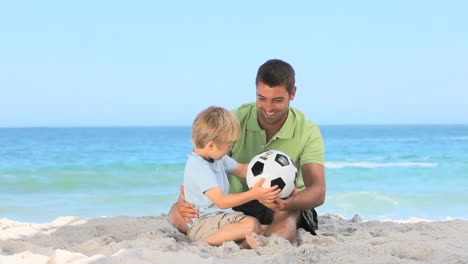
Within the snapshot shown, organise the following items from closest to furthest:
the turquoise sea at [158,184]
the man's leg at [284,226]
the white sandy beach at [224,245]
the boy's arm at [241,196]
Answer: the white sandy beach at [224,245] < the boy's arm at [241,196] < the man's leg at [284,226] < the turquoise sea at [158,184]

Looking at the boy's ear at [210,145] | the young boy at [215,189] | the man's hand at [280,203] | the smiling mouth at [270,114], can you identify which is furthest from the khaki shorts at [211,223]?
the smiling mouth at [270,114]

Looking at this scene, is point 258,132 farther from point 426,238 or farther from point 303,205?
point 426,238

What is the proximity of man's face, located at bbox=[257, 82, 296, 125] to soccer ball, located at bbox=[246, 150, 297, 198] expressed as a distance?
1.24 feet

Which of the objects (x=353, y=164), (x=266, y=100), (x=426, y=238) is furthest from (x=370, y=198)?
(x=353, y=164)

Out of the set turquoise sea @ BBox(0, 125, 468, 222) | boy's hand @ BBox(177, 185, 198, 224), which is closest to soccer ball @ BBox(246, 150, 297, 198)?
boy's hand @ BBox(177, 185, 198, 224)

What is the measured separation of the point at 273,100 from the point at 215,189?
32.4 inches

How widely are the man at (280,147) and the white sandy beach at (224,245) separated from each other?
0.21m

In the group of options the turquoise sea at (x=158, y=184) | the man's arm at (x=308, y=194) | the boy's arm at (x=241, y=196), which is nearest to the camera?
the boy's arm at (x=241, y=196)

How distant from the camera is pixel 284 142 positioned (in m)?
4.99

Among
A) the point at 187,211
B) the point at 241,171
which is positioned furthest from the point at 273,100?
the point at 187,211

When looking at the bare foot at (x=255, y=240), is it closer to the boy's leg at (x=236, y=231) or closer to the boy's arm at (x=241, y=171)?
the boy's leg at (x=236, y=231)

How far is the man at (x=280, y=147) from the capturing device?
4.60 metres

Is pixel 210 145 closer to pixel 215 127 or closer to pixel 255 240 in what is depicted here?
pixel 215 127

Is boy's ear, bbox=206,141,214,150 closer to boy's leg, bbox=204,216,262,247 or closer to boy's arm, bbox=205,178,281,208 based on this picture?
boy's arm, bbox=205,178,281,208
